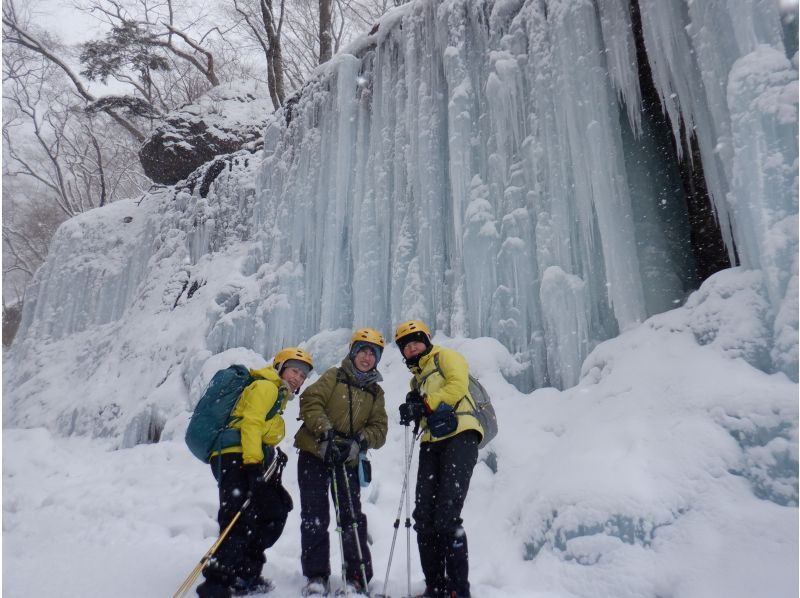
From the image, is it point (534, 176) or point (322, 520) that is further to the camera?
point (534, 176)

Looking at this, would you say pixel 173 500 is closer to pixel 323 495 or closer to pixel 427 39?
pixel 323 495

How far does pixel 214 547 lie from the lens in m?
2.44

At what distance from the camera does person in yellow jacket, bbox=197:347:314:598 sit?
2529 mm

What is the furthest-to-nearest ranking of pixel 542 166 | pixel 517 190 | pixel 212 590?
pixel 517 190, pixel 542 166, pixel 212 590

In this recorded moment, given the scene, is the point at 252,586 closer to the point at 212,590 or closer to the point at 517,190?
the point at 212,590

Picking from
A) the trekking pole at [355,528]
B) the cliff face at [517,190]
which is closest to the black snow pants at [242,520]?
the trekking pole at [355,528]

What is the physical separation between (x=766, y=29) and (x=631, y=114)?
125 cm

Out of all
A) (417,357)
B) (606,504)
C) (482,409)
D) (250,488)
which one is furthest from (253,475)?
(606,504)

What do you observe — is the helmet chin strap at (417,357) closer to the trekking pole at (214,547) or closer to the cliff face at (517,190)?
the trekking pole at (214,547)

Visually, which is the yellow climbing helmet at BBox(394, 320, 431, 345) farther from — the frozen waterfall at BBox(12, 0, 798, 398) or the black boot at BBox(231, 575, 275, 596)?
the frozen waterfall at BBox(12, 0, 798, 398)

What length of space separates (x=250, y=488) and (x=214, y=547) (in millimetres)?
331

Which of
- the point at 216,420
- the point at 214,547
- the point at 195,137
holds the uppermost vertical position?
the point at 195,137

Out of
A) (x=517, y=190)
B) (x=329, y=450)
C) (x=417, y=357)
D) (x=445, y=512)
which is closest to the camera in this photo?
(x=445, y=512)

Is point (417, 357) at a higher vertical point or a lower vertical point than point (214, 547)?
higher
